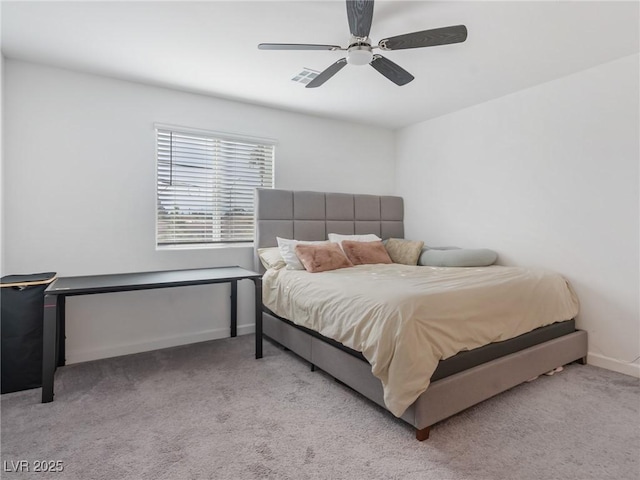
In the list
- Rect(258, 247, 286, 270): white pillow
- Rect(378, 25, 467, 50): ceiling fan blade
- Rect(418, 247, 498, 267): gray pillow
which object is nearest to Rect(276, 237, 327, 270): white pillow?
Rect(258, 247, 286, 270): white pillow

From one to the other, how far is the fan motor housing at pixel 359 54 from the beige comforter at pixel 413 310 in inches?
60.2

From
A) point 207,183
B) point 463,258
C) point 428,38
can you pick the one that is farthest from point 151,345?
point 428,38

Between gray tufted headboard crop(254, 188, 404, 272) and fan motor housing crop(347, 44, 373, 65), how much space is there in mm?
1851

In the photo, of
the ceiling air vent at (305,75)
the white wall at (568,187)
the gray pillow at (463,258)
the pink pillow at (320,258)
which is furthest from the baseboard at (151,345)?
the white wall at (568,187)

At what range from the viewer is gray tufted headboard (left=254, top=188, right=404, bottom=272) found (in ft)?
12.4

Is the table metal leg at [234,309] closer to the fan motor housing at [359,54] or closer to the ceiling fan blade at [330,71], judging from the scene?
the ceiling fan blade at [330,71]

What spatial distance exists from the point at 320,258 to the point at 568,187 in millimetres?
2375

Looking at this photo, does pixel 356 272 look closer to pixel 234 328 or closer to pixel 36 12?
pixel 234 328

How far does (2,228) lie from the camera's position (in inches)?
105

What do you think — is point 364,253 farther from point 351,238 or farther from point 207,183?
point 207,183

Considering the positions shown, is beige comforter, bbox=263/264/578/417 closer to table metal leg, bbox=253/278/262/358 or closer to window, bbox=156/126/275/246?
table metal leg, bbox=253/278/262/358

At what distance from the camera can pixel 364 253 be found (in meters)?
3.70

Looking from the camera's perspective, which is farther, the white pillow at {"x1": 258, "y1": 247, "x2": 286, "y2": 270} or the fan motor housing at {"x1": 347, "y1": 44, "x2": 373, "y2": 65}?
the white pillow at {"x1": 258, "y1": 247, "x2": 286, "y2": 270}

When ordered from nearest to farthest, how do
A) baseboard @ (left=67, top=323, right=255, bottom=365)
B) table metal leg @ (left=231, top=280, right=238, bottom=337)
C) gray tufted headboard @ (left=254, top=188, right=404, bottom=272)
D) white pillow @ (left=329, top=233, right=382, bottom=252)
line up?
baseboard @ (left=67, top=323, right=255, bottom=365), table metal leg @ (left=231, top=280, right=238, bottom=337), gray tufted headboard @ (left=254, top=188, right=404, bottom=272), white pillow @ (left=329, top=233, right=382, bottom=252)
